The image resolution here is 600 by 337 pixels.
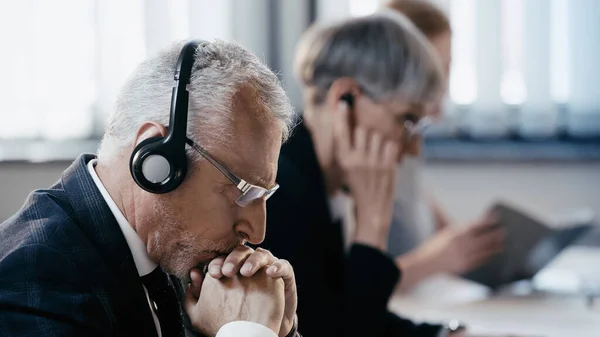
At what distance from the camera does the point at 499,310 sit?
1.63 m

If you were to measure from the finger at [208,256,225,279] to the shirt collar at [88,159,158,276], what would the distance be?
51 mm

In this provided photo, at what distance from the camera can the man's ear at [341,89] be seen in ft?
4.66

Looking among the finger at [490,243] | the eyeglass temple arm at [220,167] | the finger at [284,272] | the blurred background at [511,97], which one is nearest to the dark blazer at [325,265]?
the finger at [284,272]

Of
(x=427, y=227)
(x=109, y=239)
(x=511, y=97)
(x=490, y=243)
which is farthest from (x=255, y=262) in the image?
(x=511, y=97)

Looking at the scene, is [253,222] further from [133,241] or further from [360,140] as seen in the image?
[360,140]

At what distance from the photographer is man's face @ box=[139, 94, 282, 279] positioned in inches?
29.2

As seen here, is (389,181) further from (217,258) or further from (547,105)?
(547,105)

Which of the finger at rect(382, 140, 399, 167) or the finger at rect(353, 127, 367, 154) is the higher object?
the finger at rect(353, 127, 367, 154)

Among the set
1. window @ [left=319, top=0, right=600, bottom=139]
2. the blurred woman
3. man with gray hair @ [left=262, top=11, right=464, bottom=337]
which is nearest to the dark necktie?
man with gray hair @ [left=262, top=11, right=464, bottom=337]

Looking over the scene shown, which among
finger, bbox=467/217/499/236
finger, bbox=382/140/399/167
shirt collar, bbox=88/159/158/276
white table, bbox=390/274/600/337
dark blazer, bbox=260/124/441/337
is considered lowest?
white table, bbox=390/274/600/337

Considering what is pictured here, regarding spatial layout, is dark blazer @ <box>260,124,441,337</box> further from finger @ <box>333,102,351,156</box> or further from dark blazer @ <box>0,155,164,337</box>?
dark blazer @ <box>0,155,164,337</box>

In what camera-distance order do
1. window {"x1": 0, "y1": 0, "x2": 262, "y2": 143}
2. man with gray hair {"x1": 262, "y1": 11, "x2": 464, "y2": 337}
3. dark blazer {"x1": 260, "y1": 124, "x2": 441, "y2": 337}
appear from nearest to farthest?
dark blazer {"x1": 260, "y1": 124, "x2": 441, "y2": 337} < man with gray hair {"x1": 262, "y1": 11, "x2": 464, "y2": 337} < window {"x1": 0, "y1": 0, "x2": 262, "y2": 143}

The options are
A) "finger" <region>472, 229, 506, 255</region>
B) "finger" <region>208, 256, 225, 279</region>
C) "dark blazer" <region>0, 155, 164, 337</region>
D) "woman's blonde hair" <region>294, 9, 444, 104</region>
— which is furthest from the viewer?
"finger" <region>472, 229, 506, 255</region>

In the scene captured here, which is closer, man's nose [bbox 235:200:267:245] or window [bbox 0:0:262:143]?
man's nose [bbox 235:200:267:245]
